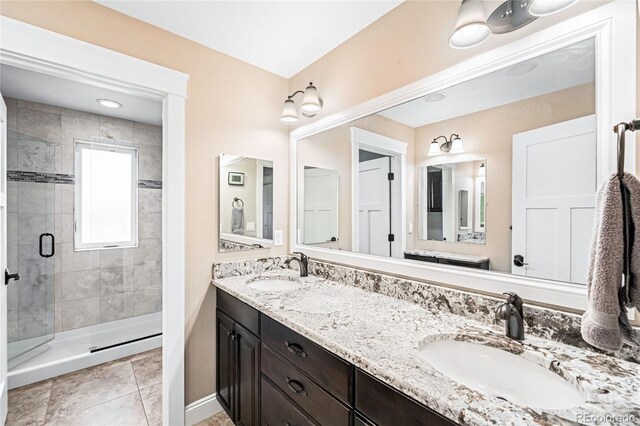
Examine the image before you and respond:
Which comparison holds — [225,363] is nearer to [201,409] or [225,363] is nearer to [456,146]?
[201,409]

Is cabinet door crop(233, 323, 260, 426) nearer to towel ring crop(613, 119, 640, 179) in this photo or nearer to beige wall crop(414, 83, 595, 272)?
beige wall crop(414, 83, 595, 272)

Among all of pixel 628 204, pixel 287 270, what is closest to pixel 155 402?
pixel 287 270

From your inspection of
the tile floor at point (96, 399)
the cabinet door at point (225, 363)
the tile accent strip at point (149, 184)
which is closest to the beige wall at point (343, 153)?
the cabinet door at point (225, 363)

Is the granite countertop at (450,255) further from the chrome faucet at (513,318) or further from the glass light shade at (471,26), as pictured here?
the glass light shade at (471,26)

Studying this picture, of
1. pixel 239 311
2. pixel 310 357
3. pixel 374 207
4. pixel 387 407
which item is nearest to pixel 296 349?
pixel 310 357

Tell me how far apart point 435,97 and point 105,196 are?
3.35 m

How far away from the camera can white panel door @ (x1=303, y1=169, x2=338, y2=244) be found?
202 centimetres

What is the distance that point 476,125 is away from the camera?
1.23m

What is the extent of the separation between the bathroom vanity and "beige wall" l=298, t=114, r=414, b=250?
0.79 m

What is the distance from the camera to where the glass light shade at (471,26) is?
103cm

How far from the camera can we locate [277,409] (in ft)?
4.24

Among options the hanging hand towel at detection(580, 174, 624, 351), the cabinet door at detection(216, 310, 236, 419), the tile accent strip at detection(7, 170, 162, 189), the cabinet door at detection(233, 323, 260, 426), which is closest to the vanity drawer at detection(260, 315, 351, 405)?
the cabinet door at detection(233, 323, 260, 426)

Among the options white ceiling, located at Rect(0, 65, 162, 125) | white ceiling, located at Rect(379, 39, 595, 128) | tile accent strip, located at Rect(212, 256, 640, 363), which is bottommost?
tile accent strip, located at Rect(212, 256, 640, 363)

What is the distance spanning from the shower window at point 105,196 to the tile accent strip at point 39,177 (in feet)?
0.27
